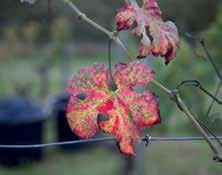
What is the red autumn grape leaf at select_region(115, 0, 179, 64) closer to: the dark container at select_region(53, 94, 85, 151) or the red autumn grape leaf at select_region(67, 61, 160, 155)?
the red autumn grape leaf at select_region(67, 61, 160, 155)

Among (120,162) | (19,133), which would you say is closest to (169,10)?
(120,162)

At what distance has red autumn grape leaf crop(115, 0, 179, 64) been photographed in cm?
86

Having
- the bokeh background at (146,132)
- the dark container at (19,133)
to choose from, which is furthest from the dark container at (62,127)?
the dark container at (19,133)

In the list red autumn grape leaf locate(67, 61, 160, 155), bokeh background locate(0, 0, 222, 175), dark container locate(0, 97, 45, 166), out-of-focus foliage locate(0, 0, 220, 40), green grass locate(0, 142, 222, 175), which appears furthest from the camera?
dark container locate(0, 97, 45, 166)

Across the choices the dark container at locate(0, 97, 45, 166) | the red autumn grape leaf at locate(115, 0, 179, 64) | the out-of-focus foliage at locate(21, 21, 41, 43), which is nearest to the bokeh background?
the dark container at locate(0, 97, 45, 166)

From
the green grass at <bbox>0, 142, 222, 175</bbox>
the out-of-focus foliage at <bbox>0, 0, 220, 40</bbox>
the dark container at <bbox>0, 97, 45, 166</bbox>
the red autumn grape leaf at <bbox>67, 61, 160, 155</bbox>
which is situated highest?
the out-of-focus foliage at <bbox>0, 0, 220, 40</bbox>

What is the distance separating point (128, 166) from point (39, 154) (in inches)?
41.1

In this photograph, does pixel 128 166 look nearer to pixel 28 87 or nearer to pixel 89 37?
pixel 28 87

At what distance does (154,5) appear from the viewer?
0.90 metres

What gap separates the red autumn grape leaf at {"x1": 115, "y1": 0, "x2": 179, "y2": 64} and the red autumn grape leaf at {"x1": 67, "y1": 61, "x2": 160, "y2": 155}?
4cm

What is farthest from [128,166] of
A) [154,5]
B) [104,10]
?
[154,5]

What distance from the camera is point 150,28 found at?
0.88 m

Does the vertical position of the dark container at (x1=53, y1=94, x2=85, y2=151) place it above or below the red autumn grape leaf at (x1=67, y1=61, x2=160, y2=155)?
below

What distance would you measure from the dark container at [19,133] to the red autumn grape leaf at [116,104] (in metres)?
3.70
